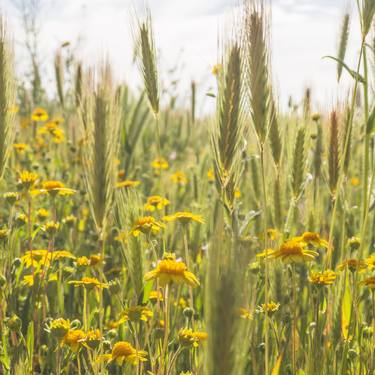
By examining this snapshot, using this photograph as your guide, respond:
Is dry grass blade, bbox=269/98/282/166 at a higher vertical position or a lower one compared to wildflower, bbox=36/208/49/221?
higher

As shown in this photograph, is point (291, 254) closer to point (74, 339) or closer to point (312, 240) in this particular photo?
point (312, 240)

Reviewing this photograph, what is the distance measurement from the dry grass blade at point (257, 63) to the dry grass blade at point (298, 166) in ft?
1.27

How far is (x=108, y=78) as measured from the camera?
1.58 m

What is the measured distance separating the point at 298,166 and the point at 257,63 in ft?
1.52

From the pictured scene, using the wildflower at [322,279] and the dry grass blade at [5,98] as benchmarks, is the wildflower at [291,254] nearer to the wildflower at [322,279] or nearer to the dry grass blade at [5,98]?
the wildflower at [322,279]

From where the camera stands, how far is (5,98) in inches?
62.2

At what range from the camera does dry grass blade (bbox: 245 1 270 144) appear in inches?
54.0

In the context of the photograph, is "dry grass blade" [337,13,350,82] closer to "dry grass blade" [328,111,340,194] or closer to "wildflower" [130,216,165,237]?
"dry grass blade" [328,111,340,194]

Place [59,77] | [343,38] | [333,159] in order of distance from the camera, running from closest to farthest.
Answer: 1. [333,159]
2. [343,38]
3. [59,77]

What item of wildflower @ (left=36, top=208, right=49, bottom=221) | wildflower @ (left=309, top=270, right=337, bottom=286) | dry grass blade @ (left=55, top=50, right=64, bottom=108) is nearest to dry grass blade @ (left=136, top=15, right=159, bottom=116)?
wildflower @ (left=309, top=270, right=337, bottom=286)

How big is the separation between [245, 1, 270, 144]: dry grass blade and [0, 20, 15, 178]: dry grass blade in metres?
0.61

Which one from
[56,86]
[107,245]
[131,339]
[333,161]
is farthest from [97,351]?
[56,86]

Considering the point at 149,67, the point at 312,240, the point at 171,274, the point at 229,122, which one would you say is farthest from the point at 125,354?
the point at 149,67

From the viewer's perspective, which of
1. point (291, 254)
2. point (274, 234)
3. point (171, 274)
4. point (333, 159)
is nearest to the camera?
point (171, 274)
